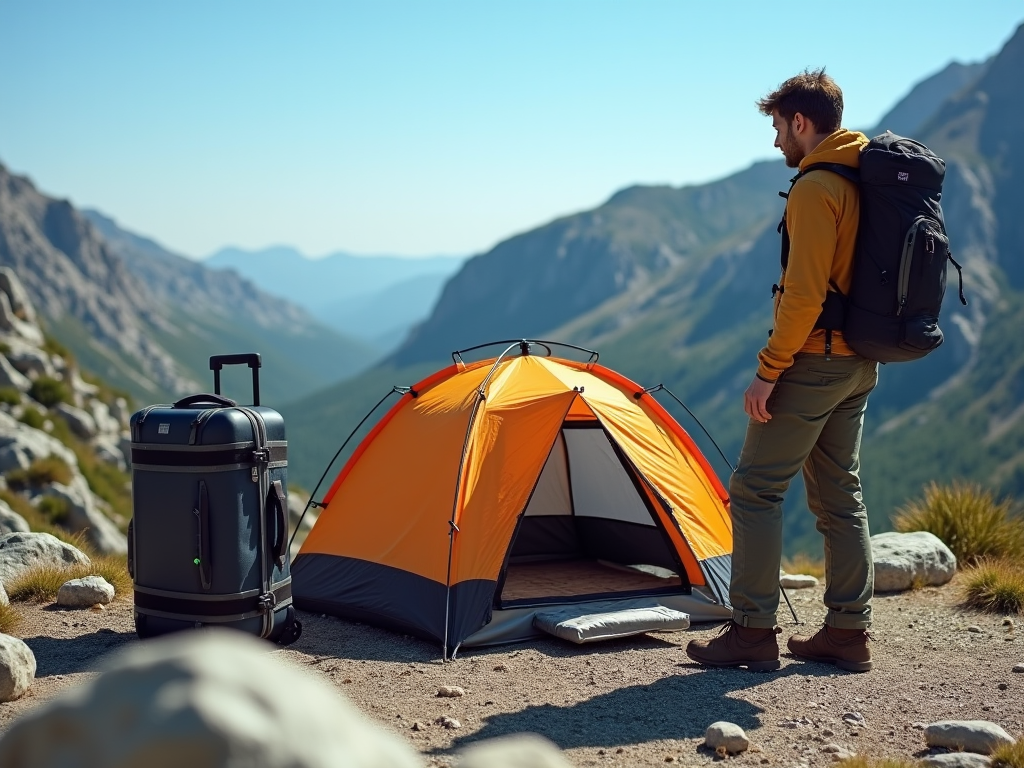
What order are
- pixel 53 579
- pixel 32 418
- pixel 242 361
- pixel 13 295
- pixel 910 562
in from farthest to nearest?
pixel 13 295 < pixel 32 418 < pixel 910 562 < pixel 53 579 < pixel 242 361

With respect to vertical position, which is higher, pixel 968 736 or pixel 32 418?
pixel 32 418

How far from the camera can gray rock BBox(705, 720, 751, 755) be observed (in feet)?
16.1

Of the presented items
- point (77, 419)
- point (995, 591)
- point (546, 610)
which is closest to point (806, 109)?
point (546, 610)

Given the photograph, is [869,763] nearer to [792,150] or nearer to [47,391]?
[792,150]

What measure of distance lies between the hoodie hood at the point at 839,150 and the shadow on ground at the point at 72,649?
17.1 feet

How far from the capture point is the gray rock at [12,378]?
869 inches

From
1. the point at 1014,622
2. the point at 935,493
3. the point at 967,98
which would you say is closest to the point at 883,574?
the point at 1014,622

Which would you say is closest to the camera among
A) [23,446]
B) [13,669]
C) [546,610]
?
[13,669]

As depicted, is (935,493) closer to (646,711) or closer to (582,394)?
(582,394)

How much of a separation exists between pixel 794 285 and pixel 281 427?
134 inches

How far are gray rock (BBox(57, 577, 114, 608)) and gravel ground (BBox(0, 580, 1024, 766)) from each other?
14 centimetres

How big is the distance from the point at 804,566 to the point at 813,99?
6.11 metres

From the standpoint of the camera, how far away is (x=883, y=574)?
8820 millimetres

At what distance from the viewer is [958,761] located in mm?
4645
